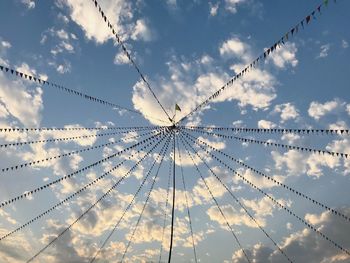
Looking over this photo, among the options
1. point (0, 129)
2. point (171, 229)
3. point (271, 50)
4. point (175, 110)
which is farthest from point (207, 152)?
point (0, 129)

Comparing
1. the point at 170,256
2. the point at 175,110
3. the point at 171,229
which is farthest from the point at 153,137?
the point at 170,256

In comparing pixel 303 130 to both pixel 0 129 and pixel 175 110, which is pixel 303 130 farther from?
pixel 0 129

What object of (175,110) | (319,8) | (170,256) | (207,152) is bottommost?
(170,256)

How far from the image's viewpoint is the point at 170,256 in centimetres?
2498

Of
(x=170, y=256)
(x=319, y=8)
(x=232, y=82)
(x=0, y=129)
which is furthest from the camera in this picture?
(x=170, y=256)

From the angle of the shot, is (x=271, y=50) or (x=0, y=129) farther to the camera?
(x=0, y=129)

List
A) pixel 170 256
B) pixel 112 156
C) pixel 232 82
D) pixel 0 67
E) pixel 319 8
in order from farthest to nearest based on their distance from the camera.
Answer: pixel 170 256, pixel 112 156, pixel 232 82, pixel 0 67, pixel 319 8

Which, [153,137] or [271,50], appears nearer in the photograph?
[271,50]

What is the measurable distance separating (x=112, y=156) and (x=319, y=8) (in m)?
14.9

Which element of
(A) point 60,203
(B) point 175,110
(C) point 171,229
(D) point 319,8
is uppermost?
(D) point 319,8

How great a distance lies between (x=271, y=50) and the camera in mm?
15055

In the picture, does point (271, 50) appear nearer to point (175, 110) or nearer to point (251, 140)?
point (251, 140)

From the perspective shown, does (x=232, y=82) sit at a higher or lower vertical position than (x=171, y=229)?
higher

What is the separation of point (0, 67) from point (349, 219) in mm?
22152
